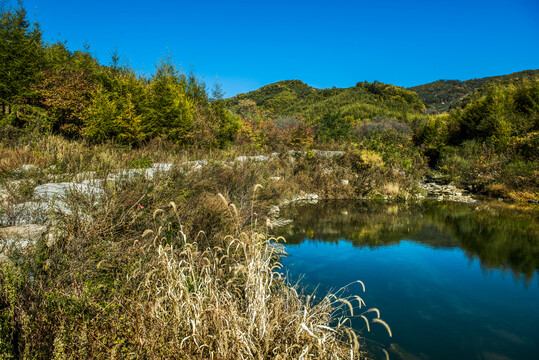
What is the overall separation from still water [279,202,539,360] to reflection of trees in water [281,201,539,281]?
3 centimetres

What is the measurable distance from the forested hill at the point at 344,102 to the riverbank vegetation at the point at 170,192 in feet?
32.2

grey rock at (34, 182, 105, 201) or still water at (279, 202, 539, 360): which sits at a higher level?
grey rock at (34, 182, 105, 201)

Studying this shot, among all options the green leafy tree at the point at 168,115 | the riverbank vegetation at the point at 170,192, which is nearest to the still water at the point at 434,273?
the riverbank vegetation at the point at 170,192

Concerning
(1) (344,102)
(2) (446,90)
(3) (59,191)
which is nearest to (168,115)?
(3) (59,191)

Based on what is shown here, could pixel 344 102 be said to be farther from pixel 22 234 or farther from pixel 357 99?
pixel 22 234

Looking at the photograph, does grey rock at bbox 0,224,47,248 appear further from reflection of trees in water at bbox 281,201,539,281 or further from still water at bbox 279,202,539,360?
reflection of trees in water at bbox 281,201,539,281

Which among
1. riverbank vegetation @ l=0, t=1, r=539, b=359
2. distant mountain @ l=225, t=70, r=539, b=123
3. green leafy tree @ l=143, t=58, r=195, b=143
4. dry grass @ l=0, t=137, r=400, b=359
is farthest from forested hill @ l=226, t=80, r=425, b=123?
dry grass @ l=0, t=137, r=400, b=359

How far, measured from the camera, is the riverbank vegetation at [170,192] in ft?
7.78

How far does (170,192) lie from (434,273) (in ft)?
16.6

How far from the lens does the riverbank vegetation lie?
237 cm

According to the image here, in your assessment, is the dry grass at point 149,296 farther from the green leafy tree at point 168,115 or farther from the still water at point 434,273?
the green leafy tree at point 168,115

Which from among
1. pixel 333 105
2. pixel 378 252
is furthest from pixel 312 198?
pixel 333 105

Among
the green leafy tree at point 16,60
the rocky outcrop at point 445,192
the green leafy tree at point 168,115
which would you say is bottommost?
the rocky outcrop at point 445,192

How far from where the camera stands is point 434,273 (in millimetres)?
5887
